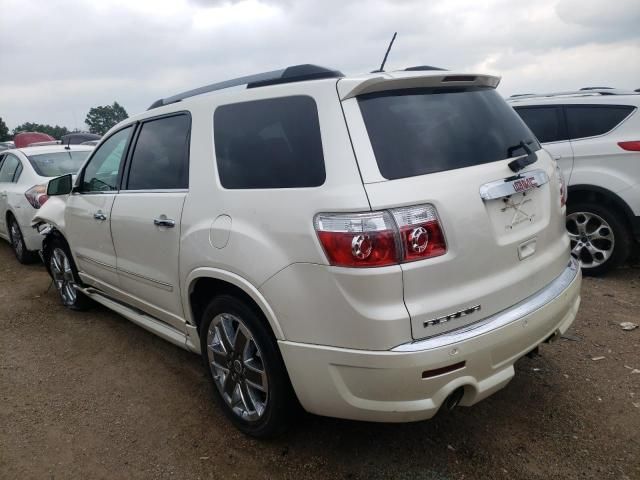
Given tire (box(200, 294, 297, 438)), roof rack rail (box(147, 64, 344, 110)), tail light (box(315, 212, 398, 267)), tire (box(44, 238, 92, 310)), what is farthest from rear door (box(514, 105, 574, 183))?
tire (box(44, 238, 92, 310))

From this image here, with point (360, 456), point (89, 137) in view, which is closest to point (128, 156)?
point (360, 456)

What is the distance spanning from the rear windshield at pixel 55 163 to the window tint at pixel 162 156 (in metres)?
3.88

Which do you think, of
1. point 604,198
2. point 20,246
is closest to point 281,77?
point 604,198

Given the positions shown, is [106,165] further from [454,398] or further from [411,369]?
[454,398]

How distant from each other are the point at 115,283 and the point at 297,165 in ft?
7.27

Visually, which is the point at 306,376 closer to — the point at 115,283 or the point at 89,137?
the point at 115,283

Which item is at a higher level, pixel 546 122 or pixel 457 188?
pixel 457 188

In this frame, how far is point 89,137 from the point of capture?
21406 millimetres

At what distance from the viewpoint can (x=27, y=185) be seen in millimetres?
6461

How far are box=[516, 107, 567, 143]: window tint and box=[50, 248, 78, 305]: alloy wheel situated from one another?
4.95m

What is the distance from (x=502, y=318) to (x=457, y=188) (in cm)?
62

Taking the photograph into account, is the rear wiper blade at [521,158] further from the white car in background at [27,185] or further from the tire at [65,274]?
the white car in background at [27,185]

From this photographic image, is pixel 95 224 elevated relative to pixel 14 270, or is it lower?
elevated

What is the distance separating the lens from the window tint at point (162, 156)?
291 centimetres
